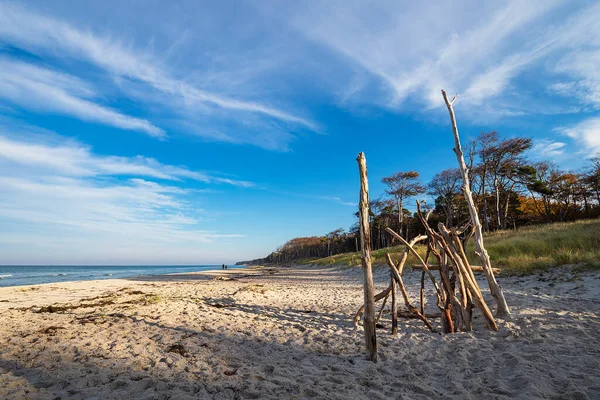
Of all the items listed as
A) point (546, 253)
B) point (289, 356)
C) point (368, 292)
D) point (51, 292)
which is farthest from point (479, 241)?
point (51, 292)

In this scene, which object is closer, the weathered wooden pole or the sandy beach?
the sandy beach

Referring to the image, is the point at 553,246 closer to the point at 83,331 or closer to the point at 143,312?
the point at 143,312

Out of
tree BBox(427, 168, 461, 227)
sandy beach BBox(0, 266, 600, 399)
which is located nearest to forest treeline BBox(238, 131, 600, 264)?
tree BBox(427, 168, 461, 227)

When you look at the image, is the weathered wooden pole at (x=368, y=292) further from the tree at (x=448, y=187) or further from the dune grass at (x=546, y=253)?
the tree at (x=448, y=187)

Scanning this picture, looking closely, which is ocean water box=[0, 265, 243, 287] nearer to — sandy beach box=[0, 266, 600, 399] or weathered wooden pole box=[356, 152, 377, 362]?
sandy beach box=[0, 266, 600, 399]

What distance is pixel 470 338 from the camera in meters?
5.11

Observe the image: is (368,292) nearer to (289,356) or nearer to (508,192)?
(289,356)

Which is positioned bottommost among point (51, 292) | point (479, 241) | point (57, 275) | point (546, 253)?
point (57, 275)

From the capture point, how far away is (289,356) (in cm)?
452

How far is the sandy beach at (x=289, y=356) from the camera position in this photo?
3248 mm

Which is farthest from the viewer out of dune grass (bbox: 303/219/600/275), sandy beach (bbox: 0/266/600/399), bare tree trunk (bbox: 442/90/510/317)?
dune grass (bbox: 303/219/600/275)

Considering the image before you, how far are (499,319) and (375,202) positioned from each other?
42.7 meters

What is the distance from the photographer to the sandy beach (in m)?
3.25

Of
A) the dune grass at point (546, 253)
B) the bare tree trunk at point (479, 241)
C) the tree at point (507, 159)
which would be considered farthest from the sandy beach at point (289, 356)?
the tree at point (507, 159)
